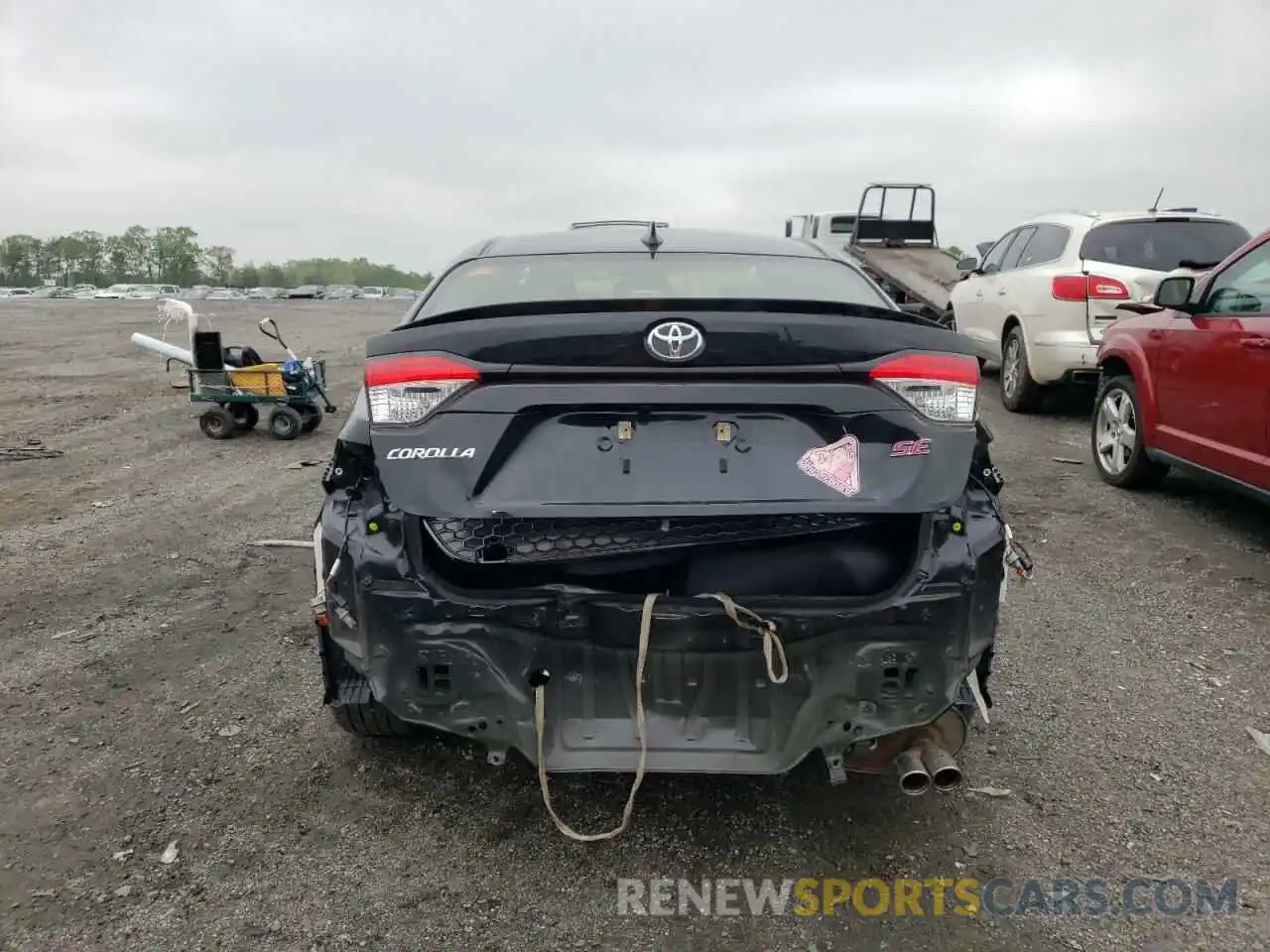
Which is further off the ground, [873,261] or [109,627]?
[873,261]

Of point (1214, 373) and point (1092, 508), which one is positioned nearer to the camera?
point (1214, 373)

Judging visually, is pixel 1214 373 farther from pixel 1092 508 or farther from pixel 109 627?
pixel 109 627

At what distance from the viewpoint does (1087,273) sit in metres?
8.16

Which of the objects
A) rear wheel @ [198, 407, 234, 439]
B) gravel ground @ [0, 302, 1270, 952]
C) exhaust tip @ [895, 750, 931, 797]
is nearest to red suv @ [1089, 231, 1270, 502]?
gravel ground @ [0, 302, 1270, 952]

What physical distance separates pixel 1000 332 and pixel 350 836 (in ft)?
28.3

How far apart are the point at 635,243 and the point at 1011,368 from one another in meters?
6.98

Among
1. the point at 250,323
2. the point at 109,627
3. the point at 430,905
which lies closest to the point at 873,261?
the point at 109,627

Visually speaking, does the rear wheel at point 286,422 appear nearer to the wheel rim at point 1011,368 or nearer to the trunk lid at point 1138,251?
the wheel rim at point 1011,368

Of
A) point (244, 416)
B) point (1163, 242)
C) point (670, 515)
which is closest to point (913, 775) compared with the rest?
point (670, 515)

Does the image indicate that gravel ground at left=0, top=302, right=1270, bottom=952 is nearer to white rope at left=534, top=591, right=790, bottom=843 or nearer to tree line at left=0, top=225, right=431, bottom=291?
white rope at left=534, top=591, right=790, bottom=843

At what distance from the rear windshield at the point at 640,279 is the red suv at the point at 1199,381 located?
9.53 feet

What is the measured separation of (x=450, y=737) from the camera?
3.20 metres

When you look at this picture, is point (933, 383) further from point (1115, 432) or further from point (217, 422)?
point (217, 422)

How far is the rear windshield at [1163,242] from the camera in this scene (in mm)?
8117
